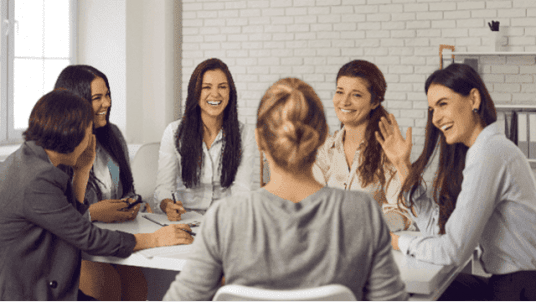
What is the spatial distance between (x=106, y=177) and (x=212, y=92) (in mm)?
659

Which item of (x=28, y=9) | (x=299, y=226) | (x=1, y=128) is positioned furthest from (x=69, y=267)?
(x=28, y=9)

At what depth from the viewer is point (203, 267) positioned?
105cm

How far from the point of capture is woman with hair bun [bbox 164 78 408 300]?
102 cm

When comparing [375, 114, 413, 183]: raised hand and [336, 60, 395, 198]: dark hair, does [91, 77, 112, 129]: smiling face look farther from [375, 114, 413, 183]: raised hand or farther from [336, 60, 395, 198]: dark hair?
[375, 114, 413, 183]: raised hand

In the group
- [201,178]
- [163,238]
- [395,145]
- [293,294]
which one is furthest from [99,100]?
[293,294]

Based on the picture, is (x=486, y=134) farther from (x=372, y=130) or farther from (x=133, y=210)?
(x=133, y=210)

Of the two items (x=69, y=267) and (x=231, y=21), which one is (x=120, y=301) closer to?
(x=69, y=267)

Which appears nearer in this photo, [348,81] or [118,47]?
[348,81]

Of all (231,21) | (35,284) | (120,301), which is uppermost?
(231,21)

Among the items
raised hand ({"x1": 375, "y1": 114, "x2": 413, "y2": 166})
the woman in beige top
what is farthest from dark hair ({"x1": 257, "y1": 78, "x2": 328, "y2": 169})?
the woman in beige top

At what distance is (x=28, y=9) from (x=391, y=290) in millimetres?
3980

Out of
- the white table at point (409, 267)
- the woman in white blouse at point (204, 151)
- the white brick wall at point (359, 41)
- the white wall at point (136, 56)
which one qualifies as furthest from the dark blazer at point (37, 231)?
the white brick wall at point (359, 41)

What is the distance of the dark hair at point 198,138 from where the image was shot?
8.00ft

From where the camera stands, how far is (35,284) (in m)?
1.52
